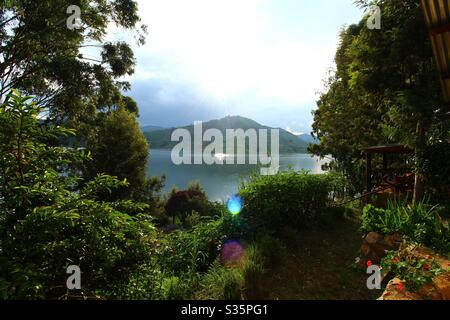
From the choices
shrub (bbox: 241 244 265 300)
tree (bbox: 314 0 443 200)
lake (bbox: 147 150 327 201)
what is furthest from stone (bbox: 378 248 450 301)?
tree (bbox: 314 0 443 200)

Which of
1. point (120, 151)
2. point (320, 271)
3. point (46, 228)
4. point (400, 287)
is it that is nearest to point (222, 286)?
point (320, 271)

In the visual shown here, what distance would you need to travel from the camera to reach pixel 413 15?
8477mm

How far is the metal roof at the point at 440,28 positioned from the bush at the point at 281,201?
4058mm

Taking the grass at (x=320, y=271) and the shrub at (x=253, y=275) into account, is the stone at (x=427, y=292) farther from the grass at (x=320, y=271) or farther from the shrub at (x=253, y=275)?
the shrub at (x=253, y=275)

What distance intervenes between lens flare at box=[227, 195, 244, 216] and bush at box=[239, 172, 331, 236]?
12cm

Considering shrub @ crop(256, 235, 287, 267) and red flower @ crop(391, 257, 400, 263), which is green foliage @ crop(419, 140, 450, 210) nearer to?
red flower @ crop(391, 257, 400, 263)

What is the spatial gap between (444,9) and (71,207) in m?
6.58

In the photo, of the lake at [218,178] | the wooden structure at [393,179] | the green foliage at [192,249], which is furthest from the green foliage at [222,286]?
the wooden structure at [393,179]

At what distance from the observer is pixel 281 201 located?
710cm

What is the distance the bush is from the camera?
680 cm

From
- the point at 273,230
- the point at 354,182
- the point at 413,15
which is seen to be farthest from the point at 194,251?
the point at 354,182

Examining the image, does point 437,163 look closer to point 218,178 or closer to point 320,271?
point 320,271

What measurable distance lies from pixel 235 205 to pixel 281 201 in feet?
3.83

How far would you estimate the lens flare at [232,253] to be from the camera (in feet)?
17.9
